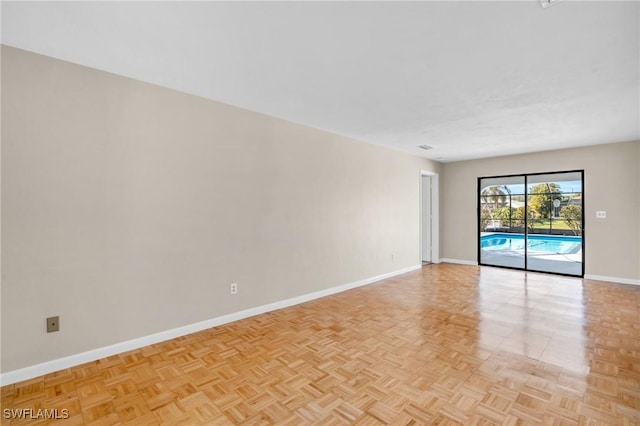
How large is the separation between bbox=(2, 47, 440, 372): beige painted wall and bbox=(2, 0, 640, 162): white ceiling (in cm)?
29

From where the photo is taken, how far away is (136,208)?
278 cm

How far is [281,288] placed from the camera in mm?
3949

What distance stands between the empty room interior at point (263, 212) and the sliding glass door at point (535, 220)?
1621mm

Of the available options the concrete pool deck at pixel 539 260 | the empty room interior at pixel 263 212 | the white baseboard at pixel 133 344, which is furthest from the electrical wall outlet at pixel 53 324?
the concrete pool deck at pixel 539 260

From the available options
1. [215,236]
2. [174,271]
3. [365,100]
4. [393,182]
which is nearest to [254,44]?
[365,100]

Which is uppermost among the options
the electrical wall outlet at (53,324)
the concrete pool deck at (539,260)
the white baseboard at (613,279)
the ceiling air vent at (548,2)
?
the ceiling air vent at (548,2)

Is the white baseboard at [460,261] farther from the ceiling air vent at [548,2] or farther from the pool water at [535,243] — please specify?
the ceiling air vent at [548,2]

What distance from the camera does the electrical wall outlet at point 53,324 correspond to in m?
2.36

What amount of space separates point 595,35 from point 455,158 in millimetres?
4931

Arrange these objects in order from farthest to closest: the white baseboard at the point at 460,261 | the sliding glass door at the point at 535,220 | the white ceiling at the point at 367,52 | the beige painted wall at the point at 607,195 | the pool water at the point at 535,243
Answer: the white baseboard at the point at 460,261 < the pool water at the point at 535,243 < the sliding glass door at the point at 535,220 < the beige painted wall at the point at 607,195 < the white ceiling at the point at 367,52


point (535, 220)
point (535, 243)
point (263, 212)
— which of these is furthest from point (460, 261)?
point (263, 212)

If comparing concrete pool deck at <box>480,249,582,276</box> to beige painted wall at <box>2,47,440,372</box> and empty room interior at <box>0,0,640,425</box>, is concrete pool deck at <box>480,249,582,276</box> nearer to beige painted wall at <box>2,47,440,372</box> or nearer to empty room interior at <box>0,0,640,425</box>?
empty room interior at <box>0,0,640,425</box>

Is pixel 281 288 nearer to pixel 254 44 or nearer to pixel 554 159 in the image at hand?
pixel 254 44

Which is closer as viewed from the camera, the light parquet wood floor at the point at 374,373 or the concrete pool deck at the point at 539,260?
the light parquet wood floor at the point at 374,373
